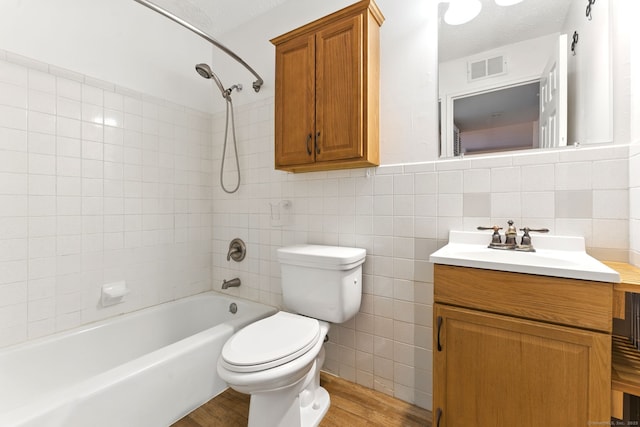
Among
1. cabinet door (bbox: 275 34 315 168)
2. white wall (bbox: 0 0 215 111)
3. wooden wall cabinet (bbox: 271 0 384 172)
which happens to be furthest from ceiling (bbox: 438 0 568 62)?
white wall (bbox: 0 0 215 111)

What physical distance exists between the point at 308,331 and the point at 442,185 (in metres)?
0.95

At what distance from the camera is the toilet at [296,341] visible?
101cm

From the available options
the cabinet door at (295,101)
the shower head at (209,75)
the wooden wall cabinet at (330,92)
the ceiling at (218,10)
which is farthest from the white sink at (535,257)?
the ceiling at (218,10)

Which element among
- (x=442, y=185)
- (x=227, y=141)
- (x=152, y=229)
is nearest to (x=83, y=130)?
(x=152, y=229)

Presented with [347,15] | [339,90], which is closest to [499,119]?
[339,90]

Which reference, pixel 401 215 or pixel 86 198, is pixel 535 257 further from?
pixel 86 198

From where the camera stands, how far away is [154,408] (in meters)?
1.15

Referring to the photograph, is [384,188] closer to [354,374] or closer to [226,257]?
[354,374]

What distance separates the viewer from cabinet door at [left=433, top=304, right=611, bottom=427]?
0.78 meters

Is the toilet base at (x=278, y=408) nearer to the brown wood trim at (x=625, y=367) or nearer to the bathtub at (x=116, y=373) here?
the bathtub at (x=116, y=373)

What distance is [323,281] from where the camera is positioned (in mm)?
1400

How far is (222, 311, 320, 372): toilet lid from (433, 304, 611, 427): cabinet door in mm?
530

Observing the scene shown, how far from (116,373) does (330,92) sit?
1578mm

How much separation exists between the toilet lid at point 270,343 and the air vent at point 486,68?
1.43 m
